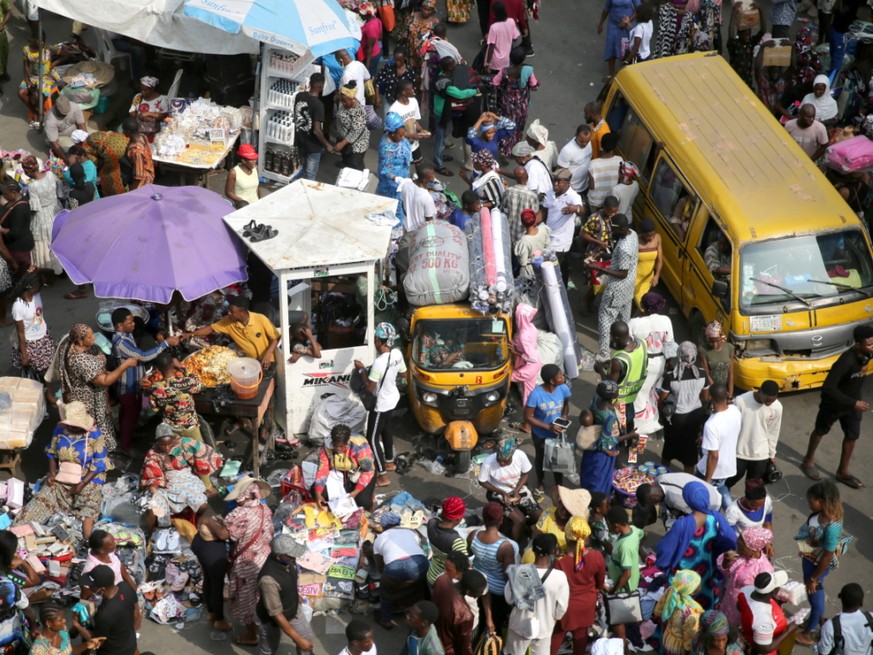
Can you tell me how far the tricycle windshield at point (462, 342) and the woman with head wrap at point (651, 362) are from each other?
1.38 meters

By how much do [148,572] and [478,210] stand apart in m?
5.51

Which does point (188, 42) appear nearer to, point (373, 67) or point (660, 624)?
point (373, 67)

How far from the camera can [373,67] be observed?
758 inches

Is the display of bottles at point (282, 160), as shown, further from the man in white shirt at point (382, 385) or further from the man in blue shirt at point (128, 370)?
the man in white shirt at point (382, 385)

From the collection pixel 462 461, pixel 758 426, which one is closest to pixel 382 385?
pixel 462 461

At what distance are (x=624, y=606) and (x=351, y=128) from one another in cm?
787

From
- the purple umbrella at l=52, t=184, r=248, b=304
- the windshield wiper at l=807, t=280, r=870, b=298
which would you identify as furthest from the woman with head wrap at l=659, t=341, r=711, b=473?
the purple umbrella at l=52, t=184, r=248, b=304

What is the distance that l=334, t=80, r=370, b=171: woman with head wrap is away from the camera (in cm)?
1645

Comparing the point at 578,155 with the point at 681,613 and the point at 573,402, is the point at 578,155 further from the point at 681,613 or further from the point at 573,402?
the point at 681,613

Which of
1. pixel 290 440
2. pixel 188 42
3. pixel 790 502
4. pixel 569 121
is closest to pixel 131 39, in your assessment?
pixel 188 42

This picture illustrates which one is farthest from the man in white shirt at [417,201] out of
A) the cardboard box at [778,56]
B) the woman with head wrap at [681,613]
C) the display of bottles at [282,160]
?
the cardboard box at [778,56]

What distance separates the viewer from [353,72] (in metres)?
17.1

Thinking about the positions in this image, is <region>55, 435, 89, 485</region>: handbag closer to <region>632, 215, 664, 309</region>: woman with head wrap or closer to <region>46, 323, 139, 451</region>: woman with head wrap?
<region>46, 323, 139, 451</region>: woman with head wrap

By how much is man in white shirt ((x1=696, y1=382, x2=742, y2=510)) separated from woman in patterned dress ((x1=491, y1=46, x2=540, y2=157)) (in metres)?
6.40
